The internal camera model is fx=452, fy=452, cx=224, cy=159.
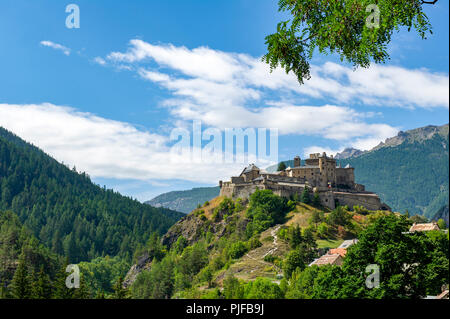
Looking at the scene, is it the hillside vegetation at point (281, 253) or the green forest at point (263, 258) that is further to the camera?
the green forest at point (263, 258)

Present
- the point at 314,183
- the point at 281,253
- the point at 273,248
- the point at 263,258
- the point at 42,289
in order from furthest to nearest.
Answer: the point at 314,183 < the point at 273,248 < the point at 263,258 < the point at 281,253 < the point at 42,289

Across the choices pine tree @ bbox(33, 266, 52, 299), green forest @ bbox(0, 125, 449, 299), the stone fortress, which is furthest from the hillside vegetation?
pine tree @ bbox(33, 266, 52, 299)

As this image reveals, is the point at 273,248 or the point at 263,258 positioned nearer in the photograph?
the point at 263,258

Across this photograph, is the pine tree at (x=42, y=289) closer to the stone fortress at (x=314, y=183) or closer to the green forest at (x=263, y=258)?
the green forest at (x=263, y=258)

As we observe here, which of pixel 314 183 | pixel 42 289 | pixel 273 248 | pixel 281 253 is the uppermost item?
pixel 314 183

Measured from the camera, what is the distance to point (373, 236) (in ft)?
135

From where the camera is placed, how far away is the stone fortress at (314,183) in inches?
4574

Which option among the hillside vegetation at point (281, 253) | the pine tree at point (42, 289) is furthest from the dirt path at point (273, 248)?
the pine tree at point (42, 289)

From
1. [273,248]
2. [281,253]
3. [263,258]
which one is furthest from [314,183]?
[263,258]

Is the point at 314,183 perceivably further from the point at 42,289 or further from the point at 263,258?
the point at 42,289

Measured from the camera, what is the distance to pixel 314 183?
12206cm

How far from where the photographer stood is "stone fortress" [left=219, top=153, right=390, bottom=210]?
116 metres

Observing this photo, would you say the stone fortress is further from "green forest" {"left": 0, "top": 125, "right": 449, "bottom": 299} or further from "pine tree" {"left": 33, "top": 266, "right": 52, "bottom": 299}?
"pine tree" {"left": 33, "top": 266, "right": 52, "bottom": 299}
